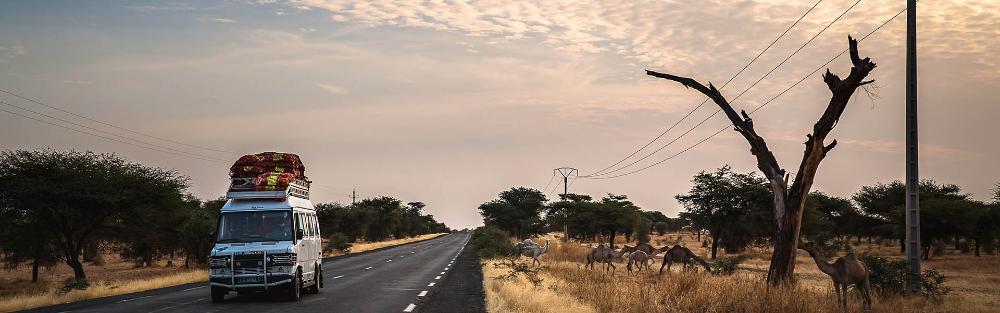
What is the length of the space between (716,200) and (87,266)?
164 ft

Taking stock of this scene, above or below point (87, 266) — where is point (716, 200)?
above

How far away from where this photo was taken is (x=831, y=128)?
23.0 m

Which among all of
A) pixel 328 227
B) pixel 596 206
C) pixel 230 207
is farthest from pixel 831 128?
pixel 328 227

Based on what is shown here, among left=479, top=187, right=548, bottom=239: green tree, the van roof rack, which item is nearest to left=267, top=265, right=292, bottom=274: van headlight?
the van roof rack

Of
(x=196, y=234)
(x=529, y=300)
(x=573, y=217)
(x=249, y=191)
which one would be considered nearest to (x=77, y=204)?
(x=196, y=234)

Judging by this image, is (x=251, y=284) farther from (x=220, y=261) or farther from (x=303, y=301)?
(x=303, y=301)

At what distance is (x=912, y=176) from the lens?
2228 centimetres

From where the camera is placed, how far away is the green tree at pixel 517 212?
11944 centimetres

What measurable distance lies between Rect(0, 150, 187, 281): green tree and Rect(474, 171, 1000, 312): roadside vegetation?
1793 centimetres

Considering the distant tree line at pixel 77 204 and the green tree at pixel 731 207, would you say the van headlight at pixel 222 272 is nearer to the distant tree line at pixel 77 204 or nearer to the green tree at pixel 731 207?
the distant tree line at pixel 77 204

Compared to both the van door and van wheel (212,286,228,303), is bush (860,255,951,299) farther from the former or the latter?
van wheel (212,286,228,303)

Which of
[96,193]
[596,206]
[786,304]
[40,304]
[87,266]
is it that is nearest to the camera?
[786,304]

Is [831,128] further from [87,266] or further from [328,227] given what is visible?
[328,227]

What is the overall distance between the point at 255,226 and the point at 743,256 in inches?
1208
